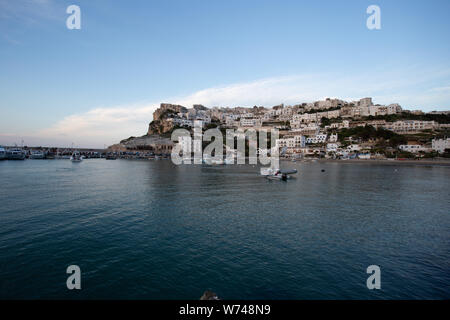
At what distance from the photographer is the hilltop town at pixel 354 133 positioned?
377 feet

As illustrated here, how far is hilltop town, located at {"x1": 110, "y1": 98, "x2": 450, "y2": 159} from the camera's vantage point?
115 meters

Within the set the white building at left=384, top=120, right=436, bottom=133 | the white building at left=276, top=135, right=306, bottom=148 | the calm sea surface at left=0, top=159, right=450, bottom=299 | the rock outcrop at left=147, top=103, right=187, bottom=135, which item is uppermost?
the rock outcrop at left=147, top=103, right=187, bottom=135

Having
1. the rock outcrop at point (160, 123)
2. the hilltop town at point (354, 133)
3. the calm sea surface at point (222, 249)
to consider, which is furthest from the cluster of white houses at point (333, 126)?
the calm sea surface at point (222, 249)

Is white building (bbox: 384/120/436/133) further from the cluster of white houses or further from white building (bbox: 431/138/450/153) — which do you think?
white building (bbox: 431/138/450/153)

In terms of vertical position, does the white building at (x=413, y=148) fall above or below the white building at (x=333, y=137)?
below

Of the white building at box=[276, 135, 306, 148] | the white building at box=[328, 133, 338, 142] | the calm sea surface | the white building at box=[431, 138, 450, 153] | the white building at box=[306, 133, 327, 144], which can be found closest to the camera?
the calm sea surface

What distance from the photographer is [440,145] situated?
107125mm

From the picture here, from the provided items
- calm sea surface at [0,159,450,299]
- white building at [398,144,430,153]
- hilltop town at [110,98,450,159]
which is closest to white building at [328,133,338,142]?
hilltop town at [110,98,450,159]

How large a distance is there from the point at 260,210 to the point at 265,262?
10.6 meters

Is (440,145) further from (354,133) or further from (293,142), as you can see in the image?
(293,142)

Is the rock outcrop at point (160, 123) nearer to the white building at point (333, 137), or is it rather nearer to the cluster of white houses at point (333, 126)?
the cluster of white houses at point (333, 126)

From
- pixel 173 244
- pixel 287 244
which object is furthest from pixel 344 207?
pixel 173 244

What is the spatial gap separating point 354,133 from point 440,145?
3840cm
